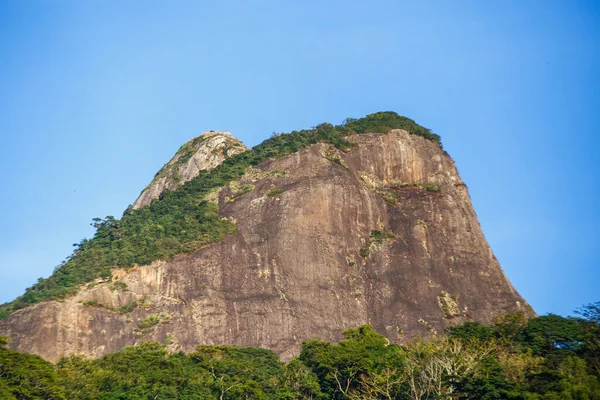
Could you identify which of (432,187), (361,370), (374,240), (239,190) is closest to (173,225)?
(239,190)

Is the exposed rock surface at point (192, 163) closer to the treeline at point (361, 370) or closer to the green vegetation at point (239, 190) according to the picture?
the green vegetation at point (239, 190)

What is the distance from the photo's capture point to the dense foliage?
295ft

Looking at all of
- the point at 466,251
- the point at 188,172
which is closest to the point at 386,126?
the point at 466,251

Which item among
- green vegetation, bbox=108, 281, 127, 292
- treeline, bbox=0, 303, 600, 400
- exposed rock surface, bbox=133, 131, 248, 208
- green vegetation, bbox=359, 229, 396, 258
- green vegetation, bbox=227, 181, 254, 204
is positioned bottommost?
treeline, bbox=0, 303, 600, 400

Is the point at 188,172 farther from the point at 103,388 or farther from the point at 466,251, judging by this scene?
the point at 103,388

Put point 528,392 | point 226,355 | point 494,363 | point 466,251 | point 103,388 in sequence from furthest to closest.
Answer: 1. point 466,251
2. point 226,355
3. point 103,388
4. point 494,363
5. point 528,392

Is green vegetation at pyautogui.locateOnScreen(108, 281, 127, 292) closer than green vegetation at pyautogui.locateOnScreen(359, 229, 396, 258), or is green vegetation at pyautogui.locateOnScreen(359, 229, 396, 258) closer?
green vegetation at pyautogui.locateOnScreen(108, 281, 127, 292)

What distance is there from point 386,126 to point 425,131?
16.0 feet

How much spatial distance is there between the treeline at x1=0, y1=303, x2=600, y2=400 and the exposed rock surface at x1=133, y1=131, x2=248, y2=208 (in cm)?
4934

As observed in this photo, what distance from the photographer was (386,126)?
367ft

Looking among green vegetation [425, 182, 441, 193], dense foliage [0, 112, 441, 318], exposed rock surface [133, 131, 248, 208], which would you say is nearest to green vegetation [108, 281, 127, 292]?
dense foliage [0, 112, 441, 318]

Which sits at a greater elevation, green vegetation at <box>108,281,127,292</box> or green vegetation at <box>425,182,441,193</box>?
green vegetation at <box>425,182,441,193</box>

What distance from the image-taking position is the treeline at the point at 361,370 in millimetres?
56969

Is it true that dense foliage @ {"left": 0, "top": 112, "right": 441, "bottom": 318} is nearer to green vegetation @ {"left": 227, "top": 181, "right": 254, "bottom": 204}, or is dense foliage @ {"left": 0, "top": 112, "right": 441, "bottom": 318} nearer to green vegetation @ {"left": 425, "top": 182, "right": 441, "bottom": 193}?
green vegetation @ {"left": 227, "top": 181, "right": 254, "bottom": 204}
